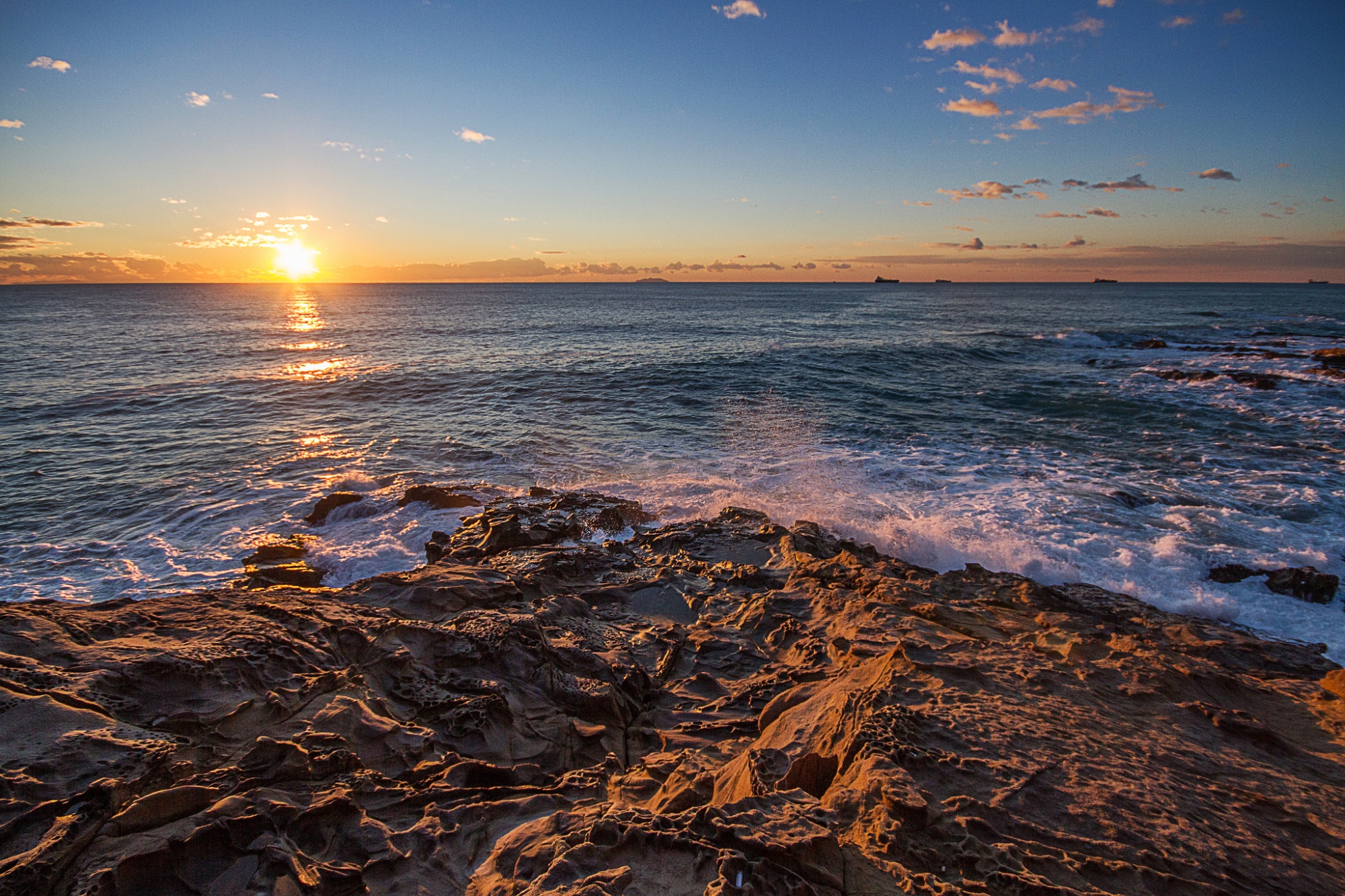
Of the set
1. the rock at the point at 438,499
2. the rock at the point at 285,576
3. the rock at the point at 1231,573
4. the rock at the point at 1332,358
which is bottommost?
the rock at the point at 285,576

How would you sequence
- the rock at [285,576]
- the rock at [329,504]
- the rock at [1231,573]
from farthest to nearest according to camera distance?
the rock at [329,504], the rock at [285,576], the rock at [1231,573]

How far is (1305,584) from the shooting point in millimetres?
7867

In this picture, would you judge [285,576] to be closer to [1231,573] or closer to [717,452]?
[717,452]

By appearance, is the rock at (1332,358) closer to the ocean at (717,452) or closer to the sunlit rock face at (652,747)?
the ocean at (717,452)

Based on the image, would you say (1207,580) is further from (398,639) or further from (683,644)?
(398,639)

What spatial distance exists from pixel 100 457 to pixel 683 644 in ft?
54.7

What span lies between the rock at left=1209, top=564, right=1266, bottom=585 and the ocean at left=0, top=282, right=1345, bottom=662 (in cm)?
18

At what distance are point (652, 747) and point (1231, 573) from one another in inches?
363

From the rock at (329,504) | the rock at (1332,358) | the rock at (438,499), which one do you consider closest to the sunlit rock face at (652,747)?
the rock at (438,499)

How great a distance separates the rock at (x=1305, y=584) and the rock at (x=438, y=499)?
42.7 ft

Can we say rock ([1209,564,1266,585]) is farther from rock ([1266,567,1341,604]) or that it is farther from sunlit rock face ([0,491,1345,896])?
sunlit rock face ([0,491,1345,896])

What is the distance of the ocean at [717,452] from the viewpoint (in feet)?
30.4

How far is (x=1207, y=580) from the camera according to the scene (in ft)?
27.3

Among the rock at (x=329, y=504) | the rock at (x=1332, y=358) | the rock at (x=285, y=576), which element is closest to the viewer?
the rock at (x=285, y=576)
